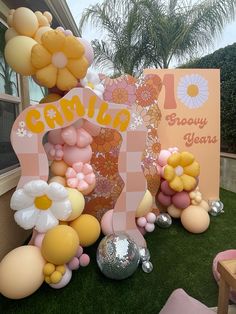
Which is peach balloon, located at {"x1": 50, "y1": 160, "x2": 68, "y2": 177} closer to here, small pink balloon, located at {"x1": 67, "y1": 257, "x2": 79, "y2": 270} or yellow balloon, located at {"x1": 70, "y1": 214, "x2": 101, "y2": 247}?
yellow balloon, located at {"x1": 70, "y1": 214, "x2": 101, "y2": 247}

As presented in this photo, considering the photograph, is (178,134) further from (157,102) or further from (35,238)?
(35,238)

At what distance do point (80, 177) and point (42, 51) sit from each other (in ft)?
3.63

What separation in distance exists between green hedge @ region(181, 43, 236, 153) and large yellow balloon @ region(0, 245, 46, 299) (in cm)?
474

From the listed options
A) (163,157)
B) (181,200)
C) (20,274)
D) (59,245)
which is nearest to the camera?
(20,274)

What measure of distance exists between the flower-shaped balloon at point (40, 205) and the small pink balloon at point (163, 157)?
55.8 inches

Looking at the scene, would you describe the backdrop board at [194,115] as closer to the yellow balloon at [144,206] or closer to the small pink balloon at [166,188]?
the small pink balloon at [166,188]

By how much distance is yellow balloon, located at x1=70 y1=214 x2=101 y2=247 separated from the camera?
2146 millimetres

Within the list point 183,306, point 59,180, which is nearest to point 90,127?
point 59,180

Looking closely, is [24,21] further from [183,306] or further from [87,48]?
[183,306]

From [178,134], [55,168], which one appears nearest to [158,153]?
[178,134]

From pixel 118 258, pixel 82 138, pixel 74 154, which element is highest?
pixel 82 138

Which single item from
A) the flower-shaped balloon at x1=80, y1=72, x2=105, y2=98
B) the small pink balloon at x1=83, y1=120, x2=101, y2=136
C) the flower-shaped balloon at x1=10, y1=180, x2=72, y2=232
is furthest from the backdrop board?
the flower-shaped balloon at x1=10, y1=180, x2=72, y2=232

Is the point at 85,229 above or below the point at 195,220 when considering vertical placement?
above

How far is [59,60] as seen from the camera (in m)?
2.06
